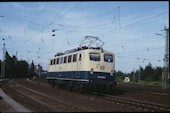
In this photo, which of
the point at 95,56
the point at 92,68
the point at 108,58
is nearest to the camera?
the point at 92,68

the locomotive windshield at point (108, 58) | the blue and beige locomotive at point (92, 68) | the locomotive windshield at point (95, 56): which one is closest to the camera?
the blue and beige locomotive at point (92, 68)

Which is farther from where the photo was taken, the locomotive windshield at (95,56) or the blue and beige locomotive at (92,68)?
the locomotive windshield at (95,56)

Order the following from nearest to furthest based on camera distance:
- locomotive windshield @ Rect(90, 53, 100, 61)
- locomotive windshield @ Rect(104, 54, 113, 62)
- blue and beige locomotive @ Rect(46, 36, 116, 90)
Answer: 1. blue and beige locomotive @ Rect(46, 36, 116, 90)
2. locomotive windshield @ Rect(90, 53, 100, 61)
3. locomotive windshield @ Rect(104, 54, 113, 62)

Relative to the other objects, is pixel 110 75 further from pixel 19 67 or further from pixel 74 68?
pixel 19 67

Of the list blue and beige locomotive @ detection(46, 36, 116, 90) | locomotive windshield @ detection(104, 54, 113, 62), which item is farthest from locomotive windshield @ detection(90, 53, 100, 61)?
locomotive windshield @ detection(104, 54, 113, 62)

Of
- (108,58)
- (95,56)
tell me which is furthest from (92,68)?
(108,58)

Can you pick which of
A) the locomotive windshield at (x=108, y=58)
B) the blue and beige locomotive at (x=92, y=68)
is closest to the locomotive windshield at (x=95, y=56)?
the blue and beige locomotive at (x=92, y=68)

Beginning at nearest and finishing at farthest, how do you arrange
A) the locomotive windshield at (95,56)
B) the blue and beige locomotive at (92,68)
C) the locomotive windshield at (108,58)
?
the blue and beige locomotive at (92,68) → the locomotive windshield at (95,56) → the locomotive windshield at (108,58)

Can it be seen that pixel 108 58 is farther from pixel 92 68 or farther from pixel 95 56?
pixel 92 68

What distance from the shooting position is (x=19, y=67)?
380ft

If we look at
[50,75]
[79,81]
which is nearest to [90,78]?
[79,81]

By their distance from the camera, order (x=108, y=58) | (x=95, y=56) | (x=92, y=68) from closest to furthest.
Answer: (x=92, y=68) → (x=95, y=56) → (x=108, y=58)

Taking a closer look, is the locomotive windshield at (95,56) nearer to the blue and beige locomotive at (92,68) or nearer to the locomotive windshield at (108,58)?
the blue and beige locomotive at (92,68)

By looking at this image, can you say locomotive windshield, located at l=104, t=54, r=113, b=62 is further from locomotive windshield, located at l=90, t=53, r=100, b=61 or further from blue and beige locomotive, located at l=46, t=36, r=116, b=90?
locomotive windshield, located at l=90, t=53, r=100, b=61
